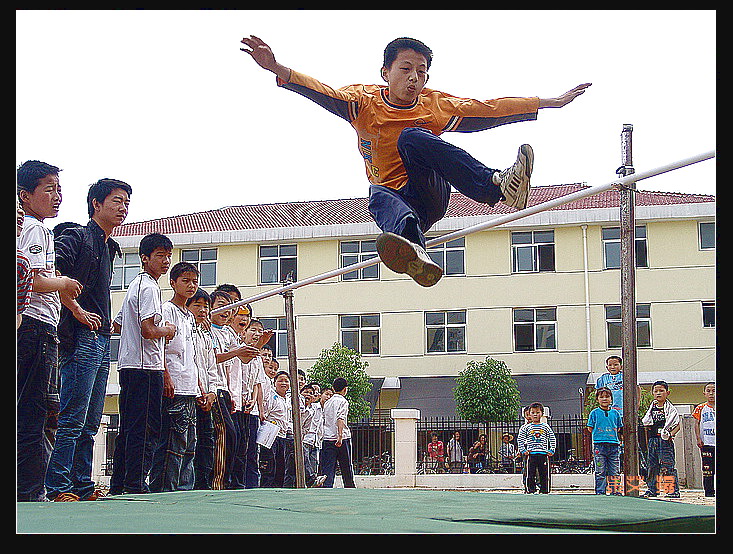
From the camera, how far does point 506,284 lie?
672 cm

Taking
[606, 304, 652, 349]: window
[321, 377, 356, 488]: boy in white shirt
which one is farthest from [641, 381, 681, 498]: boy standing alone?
[321, 377, 356, 488]: boy in white shirt

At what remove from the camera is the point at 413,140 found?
383 cm

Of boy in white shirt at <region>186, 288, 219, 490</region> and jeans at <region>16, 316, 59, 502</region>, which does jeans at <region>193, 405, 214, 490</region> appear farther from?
jeans at <region>16, 316, 59, 502</region>

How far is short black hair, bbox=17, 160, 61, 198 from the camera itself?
11.8 ft

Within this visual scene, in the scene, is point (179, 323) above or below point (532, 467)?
above

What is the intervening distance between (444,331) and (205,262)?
6.12 ft

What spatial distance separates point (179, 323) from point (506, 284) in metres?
2.74

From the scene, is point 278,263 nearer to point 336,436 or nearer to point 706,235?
point 336,436

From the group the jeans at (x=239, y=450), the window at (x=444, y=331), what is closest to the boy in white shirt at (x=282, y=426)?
the jeans at (x=239, y=450)

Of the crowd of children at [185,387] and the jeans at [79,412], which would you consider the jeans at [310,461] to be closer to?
the crowd of children at [185,387]
